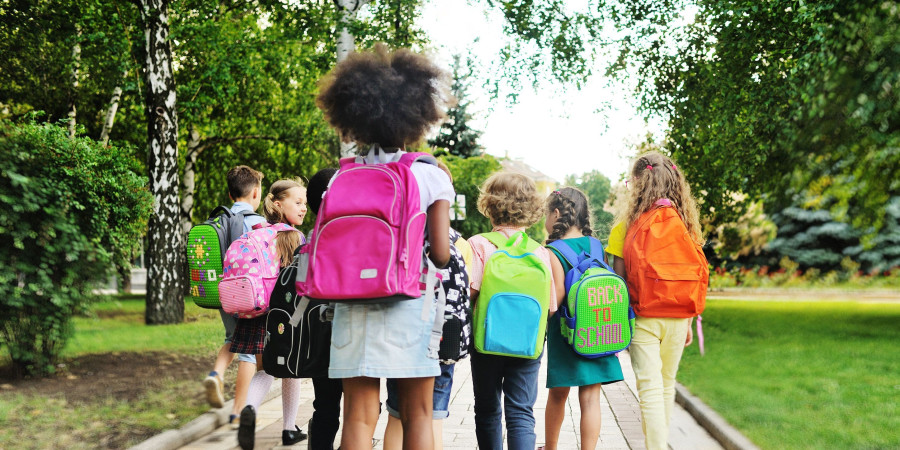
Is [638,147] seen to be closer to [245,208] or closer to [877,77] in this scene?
[877,77]

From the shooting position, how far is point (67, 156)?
712 centimetres

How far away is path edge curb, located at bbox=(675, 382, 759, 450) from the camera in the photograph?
5.37 m

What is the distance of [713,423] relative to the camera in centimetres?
605

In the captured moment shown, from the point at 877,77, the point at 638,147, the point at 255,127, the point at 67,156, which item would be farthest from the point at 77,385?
the point at 638,147

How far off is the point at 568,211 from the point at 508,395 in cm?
100

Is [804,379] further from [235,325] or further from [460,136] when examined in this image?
[460,136]

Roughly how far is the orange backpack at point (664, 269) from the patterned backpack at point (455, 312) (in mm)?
1021

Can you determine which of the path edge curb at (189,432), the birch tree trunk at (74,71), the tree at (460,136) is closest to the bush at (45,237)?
the path edge curb at (189,432)

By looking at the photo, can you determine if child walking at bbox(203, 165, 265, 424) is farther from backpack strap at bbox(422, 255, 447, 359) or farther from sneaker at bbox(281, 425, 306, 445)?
backpack strap at bbox(422, 255, 447, 359)

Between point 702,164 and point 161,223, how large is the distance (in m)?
10.1

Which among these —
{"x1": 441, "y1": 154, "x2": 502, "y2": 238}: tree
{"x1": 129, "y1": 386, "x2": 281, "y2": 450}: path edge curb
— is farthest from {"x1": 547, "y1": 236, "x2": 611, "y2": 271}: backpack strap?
{"x1": 441, "y1": 154, "x2": 502, "y2": 238}: tree

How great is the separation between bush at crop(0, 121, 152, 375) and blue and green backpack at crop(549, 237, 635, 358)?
445 cm

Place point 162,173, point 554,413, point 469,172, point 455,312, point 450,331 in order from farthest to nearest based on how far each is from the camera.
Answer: point 469,172
point 162,173
point 554,413
point 455,312
point 450,331

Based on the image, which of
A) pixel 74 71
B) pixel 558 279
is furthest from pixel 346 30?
pixel 74 71
